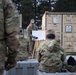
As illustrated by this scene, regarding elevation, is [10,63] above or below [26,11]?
below

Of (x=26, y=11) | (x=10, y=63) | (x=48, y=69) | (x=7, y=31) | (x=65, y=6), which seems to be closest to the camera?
(x=7, y=31)

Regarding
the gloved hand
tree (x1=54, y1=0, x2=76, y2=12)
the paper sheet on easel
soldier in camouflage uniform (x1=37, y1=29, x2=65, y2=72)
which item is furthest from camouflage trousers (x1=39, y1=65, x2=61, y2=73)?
tree (x1=54, y1=0, x2=76, y2=12)

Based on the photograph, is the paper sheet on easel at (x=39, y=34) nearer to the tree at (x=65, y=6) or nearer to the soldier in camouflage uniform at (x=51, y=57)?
the soldier in camouflage uniform at (x=51, y=57)

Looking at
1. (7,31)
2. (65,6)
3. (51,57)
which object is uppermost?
(65,6)

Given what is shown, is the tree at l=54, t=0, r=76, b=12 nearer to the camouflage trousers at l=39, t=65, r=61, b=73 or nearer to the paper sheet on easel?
the paper sheet on easel

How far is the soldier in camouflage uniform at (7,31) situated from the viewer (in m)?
4.09

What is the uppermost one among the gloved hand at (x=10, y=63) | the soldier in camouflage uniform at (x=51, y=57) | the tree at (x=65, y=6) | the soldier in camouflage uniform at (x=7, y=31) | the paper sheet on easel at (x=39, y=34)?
the tree at (x=65, y=6)

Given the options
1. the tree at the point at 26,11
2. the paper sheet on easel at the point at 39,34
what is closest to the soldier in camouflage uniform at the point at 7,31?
the paper sheet on easel at the point at 39,34

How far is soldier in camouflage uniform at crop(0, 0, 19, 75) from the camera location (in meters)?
4.09

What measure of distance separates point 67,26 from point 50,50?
11186 millimetres

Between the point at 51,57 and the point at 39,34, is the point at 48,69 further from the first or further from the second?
the point at 39,34

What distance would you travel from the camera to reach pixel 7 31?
13.5 ft

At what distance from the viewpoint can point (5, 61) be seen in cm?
414

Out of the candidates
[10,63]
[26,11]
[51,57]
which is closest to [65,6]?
[26,11]
